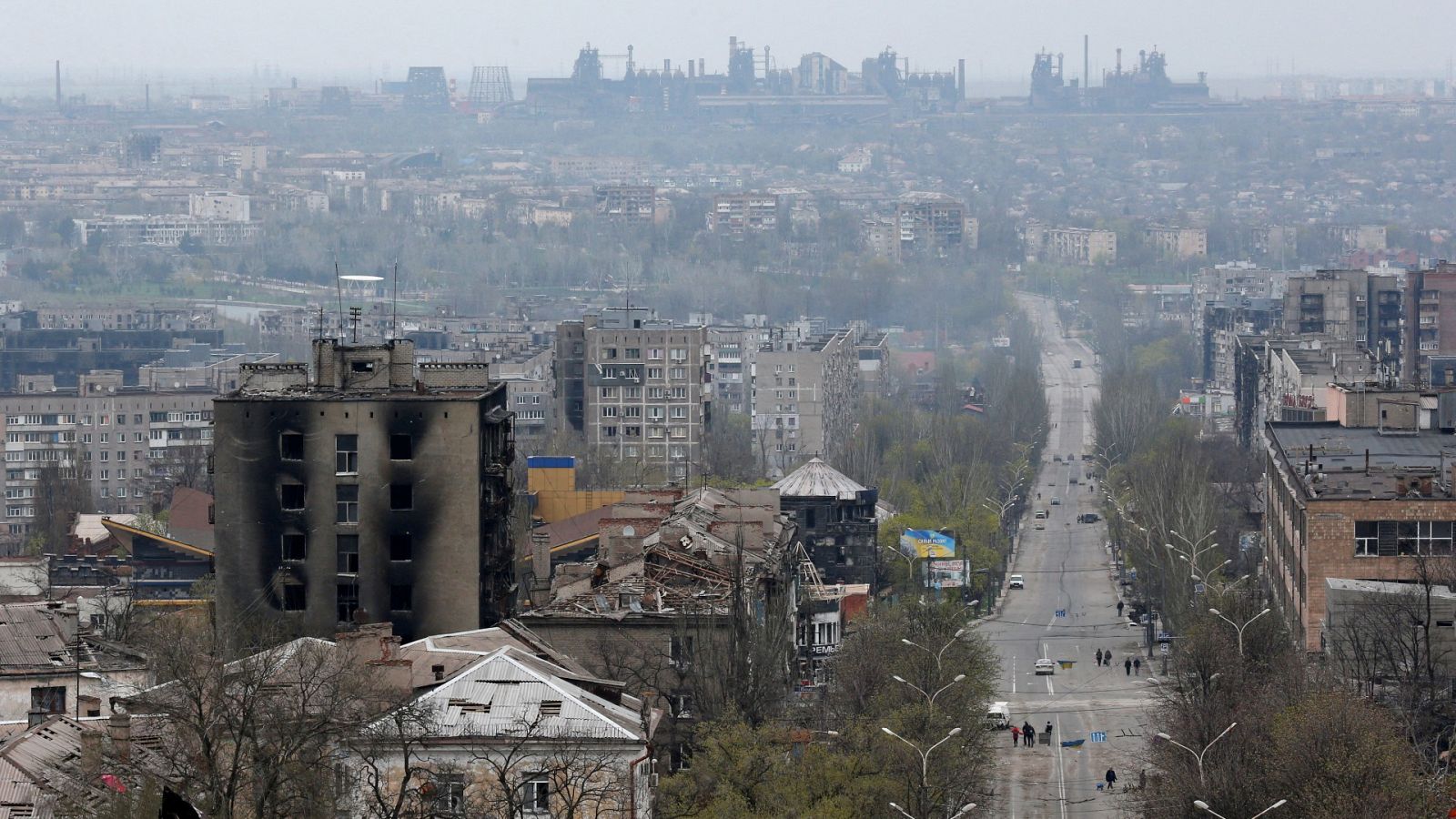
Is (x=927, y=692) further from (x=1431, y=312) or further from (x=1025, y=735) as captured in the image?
(x=1431, y=312)

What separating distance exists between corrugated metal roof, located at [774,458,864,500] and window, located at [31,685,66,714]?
36.3 metres

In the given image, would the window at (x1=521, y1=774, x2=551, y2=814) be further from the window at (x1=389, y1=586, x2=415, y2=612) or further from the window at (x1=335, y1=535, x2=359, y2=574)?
the window at (x1=335, y1=535, x2=359, y2=574)

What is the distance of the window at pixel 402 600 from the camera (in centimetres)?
4381

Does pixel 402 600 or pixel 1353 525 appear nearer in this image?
pixel 402 600

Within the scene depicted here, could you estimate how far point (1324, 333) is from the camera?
366ft

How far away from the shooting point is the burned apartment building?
4388 centimetres

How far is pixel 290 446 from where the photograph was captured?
44.5m

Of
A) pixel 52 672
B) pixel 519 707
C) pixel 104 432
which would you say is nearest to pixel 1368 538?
pixel 519 707

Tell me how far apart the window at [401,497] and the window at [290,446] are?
139cm

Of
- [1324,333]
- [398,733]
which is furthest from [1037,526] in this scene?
[398,733]

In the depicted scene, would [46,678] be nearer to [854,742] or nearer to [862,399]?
[854,742]

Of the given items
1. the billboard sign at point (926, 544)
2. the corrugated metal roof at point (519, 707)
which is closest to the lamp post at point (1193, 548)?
the billboard sign at point (926, 544)

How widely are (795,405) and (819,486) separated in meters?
46.9

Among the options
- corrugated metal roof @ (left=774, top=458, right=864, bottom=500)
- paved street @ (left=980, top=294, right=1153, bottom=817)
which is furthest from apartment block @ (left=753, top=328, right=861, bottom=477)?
corrugated metal roof @ (left=774, top=458, right=864, bottom=500)
